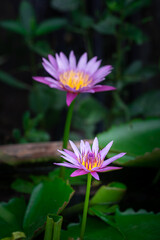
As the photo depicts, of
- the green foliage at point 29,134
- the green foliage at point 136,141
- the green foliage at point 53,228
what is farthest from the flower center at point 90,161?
the green foliage at point 29,134

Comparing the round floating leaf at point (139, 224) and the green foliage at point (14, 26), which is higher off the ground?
the green foliage at point (14, 26)

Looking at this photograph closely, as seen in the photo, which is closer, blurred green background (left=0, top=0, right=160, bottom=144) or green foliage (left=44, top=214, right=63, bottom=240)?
green foliage (left=44, top=214, right=63, bottom=240)

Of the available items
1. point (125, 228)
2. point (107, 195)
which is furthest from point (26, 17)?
point (125, 228)

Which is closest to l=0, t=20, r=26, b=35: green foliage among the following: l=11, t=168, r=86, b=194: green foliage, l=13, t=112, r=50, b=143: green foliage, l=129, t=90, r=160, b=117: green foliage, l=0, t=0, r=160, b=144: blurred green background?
l=0, t=0, r=160, b=144: blurred green background

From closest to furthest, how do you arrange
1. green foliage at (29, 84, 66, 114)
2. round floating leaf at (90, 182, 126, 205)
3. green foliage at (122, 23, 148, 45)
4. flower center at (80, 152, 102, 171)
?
flower center at (80, 152, 102, 171) → round floating leaf at (90, 182, 126, 205) → green foliage at (122, 23, 148, 45) → green foliage at (29, 84, 66, 114)

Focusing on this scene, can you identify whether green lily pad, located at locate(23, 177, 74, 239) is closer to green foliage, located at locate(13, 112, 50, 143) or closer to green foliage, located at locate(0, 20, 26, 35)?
green foliage, located at locate(13, 112, 50, 143)

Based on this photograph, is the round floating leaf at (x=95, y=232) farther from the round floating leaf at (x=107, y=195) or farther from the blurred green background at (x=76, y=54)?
the blurred green background at (x=76, y=54)
